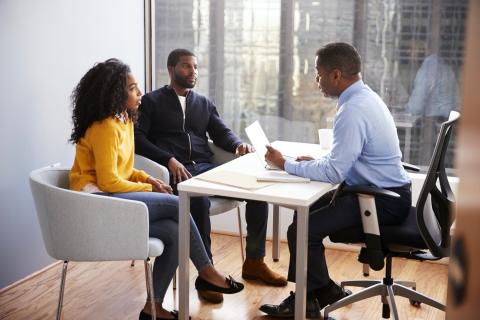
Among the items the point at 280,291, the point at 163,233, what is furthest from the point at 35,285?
the point at 280,291

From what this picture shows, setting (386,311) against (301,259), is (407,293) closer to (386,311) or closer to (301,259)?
(386,311)

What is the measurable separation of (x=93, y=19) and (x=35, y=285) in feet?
4.70

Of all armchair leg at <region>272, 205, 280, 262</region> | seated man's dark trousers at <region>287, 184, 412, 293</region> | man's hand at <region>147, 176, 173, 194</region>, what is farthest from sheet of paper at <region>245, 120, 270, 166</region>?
armchair leg at <region>272, 205, 280, 262</region>

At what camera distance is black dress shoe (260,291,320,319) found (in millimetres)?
2834

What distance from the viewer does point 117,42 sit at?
12.6ft

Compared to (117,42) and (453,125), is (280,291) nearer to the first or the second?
(453,125)

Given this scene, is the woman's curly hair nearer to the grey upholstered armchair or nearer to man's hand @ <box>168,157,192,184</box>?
the grey upholstered armchair

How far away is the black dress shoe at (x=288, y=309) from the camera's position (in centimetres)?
283

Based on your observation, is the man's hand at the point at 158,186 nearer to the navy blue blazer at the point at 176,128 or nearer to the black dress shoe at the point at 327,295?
the navy blue blazer at the point at 176,128

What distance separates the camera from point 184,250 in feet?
8.58

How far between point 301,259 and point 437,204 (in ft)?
1.99

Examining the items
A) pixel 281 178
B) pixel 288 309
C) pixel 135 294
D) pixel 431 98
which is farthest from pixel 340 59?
pixel 135 294

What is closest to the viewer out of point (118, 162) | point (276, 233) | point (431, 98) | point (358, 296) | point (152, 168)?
point (118, 162)

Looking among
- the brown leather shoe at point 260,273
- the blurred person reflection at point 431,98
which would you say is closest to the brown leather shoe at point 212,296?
the brown leather shoe at point 260,273
